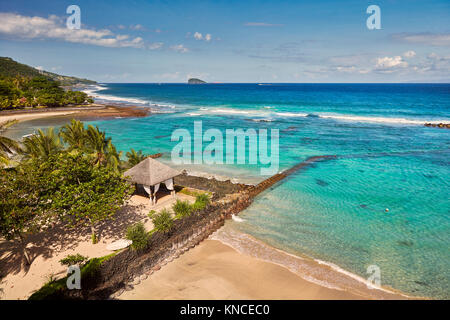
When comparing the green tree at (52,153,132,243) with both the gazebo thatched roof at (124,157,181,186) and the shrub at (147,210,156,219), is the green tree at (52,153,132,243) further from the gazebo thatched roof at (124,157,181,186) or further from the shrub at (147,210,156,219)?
the gazebo thatched roof at (124,157,181,186)

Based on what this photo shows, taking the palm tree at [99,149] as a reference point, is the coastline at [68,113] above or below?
above

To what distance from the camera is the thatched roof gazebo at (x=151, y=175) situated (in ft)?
57.4

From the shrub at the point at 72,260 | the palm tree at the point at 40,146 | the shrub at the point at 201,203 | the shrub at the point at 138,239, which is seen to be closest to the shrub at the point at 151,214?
the shrub at the point at 201,203

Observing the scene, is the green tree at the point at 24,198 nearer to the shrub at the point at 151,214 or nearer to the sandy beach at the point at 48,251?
the sandy beach at the point at 48,251

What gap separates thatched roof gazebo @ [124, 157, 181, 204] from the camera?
17.5 m

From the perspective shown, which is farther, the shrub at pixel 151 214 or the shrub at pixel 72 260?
the shrub at pixel 151 214

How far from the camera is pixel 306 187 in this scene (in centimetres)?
2308

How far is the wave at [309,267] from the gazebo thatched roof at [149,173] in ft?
18.0

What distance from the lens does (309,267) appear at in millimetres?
13062

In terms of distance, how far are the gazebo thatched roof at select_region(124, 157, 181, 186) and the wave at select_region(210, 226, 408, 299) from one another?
548 centimetres

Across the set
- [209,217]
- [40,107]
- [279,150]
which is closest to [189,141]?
[279,150]

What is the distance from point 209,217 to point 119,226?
5.37m

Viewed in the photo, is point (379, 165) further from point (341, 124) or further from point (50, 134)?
point (50, 134)

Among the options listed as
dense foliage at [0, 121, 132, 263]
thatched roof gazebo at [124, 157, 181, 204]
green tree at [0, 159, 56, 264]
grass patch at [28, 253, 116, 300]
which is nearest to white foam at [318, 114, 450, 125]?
thatched roof gazebo at [124, 157, 181, 204]
